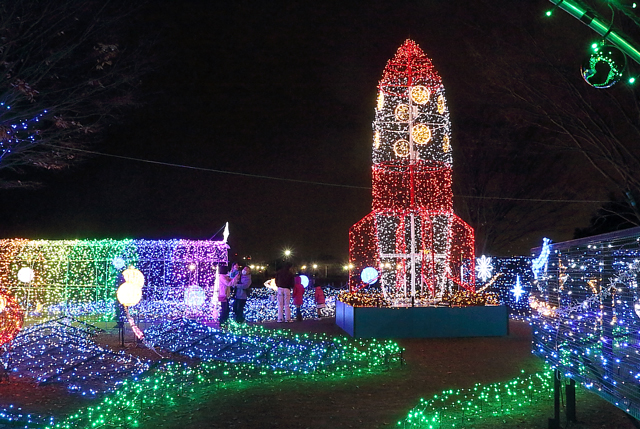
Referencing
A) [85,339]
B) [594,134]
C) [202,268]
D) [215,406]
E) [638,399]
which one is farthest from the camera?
[202,268]

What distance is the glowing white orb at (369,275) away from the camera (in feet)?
45.5

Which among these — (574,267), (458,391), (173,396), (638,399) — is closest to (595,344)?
(574,267)

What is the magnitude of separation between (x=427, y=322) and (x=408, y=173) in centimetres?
345

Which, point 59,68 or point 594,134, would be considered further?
point 594,134

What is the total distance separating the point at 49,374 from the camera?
26.0 feet

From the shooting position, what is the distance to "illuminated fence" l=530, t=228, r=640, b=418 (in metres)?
4.24

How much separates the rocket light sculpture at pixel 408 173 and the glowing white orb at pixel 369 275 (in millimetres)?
168

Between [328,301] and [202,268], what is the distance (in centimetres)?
537

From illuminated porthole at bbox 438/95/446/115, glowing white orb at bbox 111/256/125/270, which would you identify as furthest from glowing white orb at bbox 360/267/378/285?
glowing white orb at bbox 111/256/125/270

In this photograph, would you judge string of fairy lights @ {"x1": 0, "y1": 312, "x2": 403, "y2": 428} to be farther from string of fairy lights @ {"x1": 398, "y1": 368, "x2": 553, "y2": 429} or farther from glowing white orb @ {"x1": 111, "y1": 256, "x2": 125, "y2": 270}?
glowing white orb @ {"x1": 111, "y1": 256, "x2": 125, "y2": 270}

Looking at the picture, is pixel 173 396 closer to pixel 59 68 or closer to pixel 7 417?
pixel 7 417

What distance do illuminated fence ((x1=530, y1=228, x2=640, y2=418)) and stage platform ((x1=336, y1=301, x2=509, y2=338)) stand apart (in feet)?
19.9

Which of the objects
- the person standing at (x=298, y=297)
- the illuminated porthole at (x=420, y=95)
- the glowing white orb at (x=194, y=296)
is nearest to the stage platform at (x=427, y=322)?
the person standing at (x=298, y=297)

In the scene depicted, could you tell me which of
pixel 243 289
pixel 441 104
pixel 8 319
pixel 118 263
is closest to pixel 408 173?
pixel 441 104
